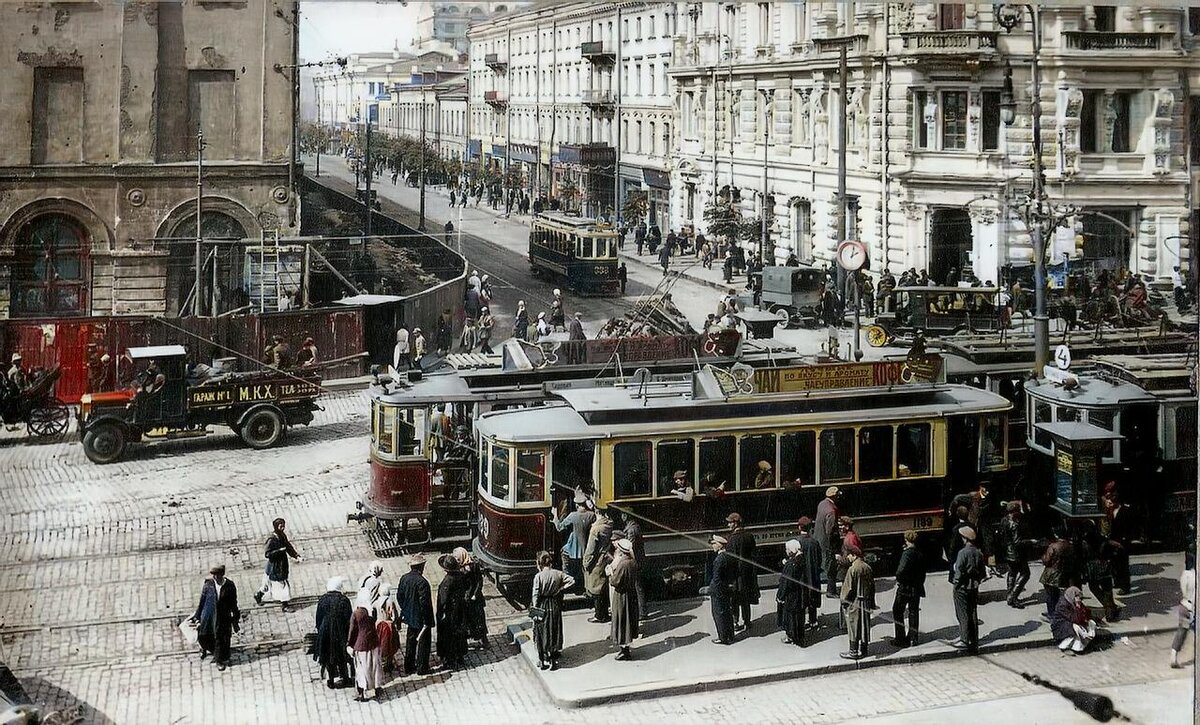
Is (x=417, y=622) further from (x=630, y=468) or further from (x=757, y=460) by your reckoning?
(x=757, y=460)

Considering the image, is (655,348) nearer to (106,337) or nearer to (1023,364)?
(1023,364)

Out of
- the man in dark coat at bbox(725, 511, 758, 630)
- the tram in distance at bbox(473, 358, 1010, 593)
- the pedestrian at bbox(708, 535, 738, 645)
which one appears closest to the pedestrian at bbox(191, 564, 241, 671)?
the tram in distance at bbox(473, 358, 1010, 593)

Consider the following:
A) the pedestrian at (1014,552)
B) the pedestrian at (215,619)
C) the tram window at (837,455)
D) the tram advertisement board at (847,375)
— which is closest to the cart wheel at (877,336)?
the tram advertisement board at (847,375)

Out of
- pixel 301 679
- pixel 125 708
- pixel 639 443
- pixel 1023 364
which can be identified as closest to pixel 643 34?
pixel 639 443

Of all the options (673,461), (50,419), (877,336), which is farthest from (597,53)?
(50,419)

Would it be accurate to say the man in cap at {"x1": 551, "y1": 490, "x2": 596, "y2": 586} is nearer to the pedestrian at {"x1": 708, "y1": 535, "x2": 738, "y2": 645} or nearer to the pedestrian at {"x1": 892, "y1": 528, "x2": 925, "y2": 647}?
the pedestrian at {"x1": 708, "y1": 535, "x2": 738, "y2": 645}

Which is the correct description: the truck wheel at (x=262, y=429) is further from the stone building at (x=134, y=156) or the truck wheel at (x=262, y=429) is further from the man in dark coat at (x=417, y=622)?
the man in dark coat at (x=417, y=622)
